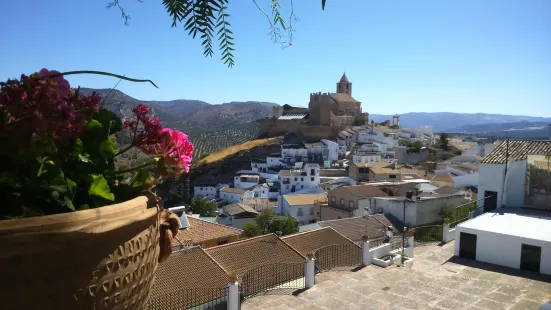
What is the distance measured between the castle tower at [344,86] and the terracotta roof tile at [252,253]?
1837 inches

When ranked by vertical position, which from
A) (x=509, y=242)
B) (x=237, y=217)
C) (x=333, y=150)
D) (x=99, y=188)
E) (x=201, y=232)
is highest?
(x=99, y=188)

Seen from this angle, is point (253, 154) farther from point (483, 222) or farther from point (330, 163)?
point (483, 222)

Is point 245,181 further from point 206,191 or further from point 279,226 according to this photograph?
point 279,226

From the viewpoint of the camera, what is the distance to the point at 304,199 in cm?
2506

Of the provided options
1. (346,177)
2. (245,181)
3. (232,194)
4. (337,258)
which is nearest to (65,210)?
(337,258)

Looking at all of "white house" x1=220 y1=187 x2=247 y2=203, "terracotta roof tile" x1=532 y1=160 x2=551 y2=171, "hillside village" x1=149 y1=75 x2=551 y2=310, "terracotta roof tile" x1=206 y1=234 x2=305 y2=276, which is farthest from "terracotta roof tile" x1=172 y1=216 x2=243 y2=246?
"white house" x1=220 y1=187 x2=247 y2=203

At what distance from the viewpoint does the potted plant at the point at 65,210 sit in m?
0.65

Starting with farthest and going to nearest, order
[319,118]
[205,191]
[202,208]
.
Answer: [319,118] < [205,191] < [202,208]

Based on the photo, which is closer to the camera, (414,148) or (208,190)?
(208,190)

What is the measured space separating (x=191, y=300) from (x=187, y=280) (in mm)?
1161

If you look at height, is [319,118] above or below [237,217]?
above

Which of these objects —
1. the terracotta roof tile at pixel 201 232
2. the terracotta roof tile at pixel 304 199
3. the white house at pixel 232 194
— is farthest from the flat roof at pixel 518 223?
the white house at pixel 232 194

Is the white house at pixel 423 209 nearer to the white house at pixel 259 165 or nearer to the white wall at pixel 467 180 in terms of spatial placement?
the white wall at pixel 467 180

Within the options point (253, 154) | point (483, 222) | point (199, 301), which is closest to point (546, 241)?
point (483, 222)
